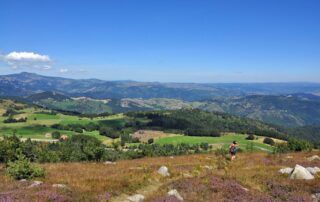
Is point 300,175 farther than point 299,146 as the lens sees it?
No

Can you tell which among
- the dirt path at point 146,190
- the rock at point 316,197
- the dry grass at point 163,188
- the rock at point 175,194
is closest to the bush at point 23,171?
the dry grass at point 163,188

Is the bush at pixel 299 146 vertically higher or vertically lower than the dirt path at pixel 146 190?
lower

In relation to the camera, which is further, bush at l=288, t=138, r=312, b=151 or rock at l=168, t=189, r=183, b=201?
bush at l=288, t=138, r=312, b=151

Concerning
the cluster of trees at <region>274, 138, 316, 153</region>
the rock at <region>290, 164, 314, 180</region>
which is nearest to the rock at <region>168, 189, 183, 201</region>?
the rock at <region>290, 164, 314, 180</region>

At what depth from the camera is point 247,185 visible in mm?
21453

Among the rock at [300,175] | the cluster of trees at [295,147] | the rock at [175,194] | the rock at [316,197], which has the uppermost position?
the rock at [175,194]

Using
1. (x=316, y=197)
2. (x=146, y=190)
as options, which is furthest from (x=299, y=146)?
(x=146, y=190)

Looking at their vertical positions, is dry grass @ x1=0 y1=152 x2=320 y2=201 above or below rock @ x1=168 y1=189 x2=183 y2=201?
below

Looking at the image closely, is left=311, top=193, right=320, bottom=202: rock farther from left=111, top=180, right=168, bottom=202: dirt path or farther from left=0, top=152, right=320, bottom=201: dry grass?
left=111, top=180, right=168, bottom=202: dirt path

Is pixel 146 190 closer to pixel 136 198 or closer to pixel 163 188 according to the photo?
pixel 163 188

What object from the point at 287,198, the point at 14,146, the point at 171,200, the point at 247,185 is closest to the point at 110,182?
the point at 171,200

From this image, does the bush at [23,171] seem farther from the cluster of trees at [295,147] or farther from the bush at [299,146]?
the bush at [299,146]

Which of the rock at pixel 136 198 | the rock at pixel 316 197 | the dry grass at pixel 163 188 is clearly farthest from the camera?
the rock at pixel 316 197

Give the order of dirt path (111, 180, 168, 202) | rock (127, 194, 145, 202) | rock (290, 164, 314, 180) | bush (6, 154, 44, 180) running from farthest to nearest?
rock (290, 164, 314, 180), bush (6, 154, 44, 180), dirt path (111, 180, 168, 202), rock (127, 194, 145, 202)
